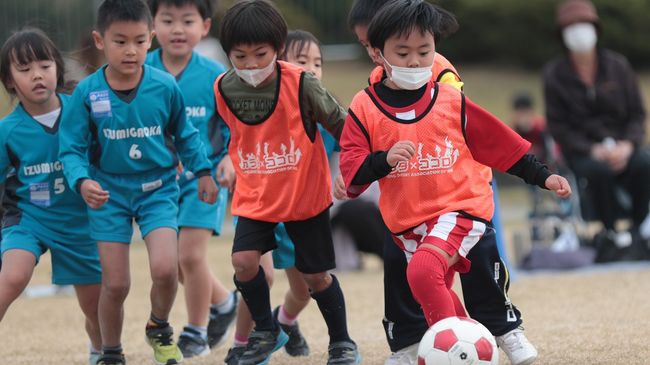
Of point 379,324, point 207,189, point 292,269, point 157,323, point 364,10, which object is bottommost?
point 379,324

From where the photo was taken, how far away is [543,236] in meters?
11.0

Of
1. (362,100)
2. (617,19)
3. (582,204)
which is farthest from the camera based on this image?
(617,19)

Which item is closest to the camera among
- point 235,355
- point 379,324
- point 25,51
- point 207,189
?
point 207,189

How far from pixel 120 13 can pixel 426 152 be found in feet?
5.64

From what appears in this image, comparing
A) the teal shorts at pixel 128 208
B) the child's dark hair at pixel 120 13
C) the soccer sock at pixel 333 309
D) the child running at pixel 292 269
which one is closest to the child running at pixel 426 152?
the soccer sock at pixel 333 309

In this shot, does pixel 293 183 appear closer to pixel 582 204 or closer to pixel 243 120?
pixel 243 120

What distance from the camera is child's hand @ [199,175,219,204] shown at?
5.62m

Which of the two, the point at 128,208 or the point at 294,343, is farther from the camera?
the point at 294,343

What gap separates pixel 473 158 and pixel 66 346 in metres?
3.16

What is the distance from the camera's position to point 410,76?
16.1 ft

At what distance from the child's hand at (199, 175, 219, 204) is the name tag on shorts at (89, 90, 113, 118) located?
1.85 feet

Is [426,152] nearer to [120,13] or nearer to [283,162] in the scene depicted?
[283,162]

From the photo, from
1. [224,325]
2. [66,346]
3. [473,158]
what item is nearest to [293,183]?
[473,158]

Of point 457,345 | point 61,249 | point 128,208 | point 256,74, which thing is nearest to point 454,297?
point 457,345
